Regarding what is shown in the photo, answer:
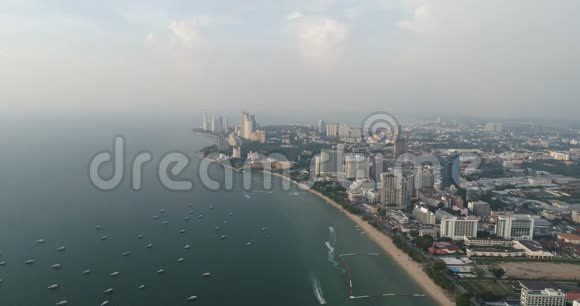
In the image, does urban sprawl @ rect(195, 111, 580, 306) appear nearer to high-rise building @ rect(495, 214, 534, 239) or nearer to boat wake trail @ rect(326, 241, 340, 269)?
high-rise building @ rect(495, 214, 534, 239)

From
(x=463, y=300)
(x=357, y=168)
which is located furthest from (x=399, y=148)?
(x=463, y=300)

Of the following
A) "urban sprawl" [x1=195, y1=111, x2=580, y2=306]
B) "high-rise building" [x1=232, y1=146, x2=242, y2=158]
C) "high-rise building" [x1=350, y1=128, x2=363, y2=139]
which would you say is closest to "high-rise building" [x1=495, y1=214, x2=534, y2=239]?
"urban sprawl" [x1=195, y1=111, x2=580, y2=306]

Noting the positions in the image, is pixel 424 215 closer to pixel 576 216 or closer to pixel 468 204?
pixel 468 204

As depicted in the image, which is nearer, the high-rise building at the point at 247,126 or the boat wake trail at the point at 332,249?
the boat wake trail at the point at 332,249

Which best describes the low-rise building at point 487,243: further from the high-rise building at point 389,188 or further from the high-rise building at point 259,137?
the high-rise building at point 259,137

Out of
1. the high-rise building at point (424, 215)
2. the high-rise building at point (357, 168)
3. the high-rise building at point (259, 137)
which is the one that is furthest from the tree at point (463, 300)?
the high-rise building at point (259, 137)
